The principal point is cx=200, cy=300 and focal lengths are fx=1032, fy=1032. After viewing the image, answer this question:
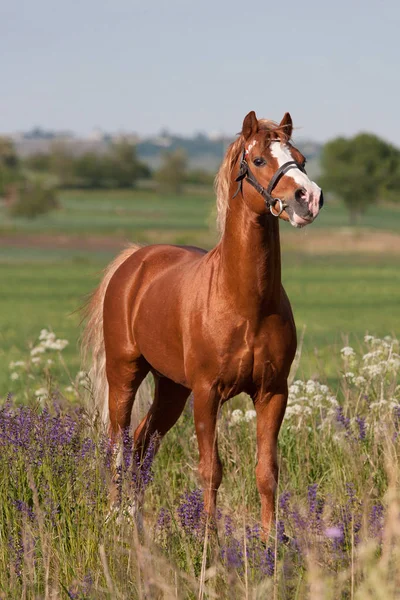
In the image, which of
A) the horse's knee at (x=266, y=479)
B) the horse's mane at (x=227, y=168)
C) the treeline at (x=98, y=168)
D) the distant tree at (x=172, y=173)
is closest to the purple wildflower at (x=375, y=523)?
the horse's knee at (x=266, y=479)

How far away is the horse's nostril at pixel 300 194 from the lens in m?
4.80

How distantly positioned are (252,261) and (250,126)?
69cm

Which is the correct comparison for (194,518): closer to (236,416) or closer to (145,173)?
(236,416)

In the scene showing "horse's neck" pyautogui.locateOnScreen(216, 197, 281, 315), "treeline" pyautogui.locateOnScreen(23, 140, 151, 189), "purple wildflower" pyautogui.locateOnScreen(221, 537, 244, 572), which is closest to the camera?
"purple wildflower" pyautogui.locateOnScreen(221, 537, 244, 572)

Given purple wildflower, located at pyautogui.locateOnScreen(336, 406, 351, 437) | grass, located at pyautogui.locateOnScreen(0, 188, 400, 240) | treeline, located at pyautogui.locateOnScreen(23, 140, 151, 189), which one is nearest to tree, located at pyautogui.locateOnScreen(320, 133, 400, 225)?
grass, located at pyautogui.locateOnScreen(0, 188, 400, 240)

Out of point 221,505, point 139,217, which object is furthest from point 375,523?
point 139,217

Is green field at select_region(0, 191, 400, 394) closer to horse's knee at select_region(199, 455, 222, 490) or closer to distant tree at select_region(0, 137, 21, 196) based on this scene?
horse's knee at select_region(199, 455, 222, 490)

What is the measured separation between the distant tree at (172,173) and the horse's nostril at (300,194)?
150638 mm

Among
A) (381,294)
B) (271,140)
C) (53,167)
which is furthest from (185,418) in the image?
(53,167)

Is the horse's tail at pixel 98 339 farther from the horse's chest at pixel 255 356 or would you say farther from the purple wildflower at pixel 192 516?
the purple wildflower at pixel 192 516

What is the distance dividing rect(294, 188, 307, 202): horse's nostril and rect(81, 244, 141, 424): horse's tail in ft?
8.73

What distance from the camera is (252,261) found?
536 cm

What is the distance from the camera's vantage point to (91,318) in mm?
7438

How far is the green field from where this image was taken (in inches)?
768
